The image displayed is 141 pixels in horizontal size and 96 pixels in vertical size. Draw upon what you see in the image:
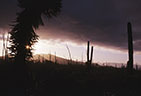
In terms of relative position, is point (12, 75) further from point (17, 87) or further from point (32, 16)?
point (32, 16)

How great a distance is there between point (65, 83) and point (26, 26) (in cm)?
691

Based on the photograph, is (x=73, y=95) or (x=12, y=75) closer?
(x=73, y=95)

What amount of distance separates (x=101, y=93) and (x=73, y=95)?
187 cm

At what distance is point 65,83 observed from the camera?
12.4m

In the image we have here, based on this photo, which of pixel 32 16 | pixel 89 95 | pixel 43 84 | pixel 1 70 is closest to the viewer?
pixel 89 95

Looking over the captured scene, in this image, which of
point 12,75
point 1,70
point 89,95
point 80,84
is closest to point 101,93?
point 89,95

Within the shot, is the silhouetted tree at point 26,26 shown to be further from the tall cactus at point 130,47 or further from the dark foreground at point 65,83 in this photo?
the tall cactus at point 130,47

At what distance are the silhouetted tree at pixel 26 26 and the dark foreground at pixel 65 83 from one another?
1.93 meters

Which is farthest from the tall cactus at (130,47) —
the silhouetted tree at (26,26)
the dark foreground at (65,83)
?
the silhouetted tree at (26,26)

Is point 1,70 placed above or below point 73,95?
above

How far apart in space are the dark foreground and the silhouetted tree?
76.2 inches

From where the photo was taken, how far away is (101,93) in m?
10.9

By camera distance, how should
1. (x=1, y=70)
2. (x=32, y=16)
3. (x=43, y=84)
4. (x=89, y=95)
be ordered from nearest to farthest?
(x=89, y=95)
(x=43, y=84)
(x=1, y=70)
(x=32, y=16)

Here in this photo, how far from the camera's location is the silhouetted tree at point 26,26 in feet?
50.3
